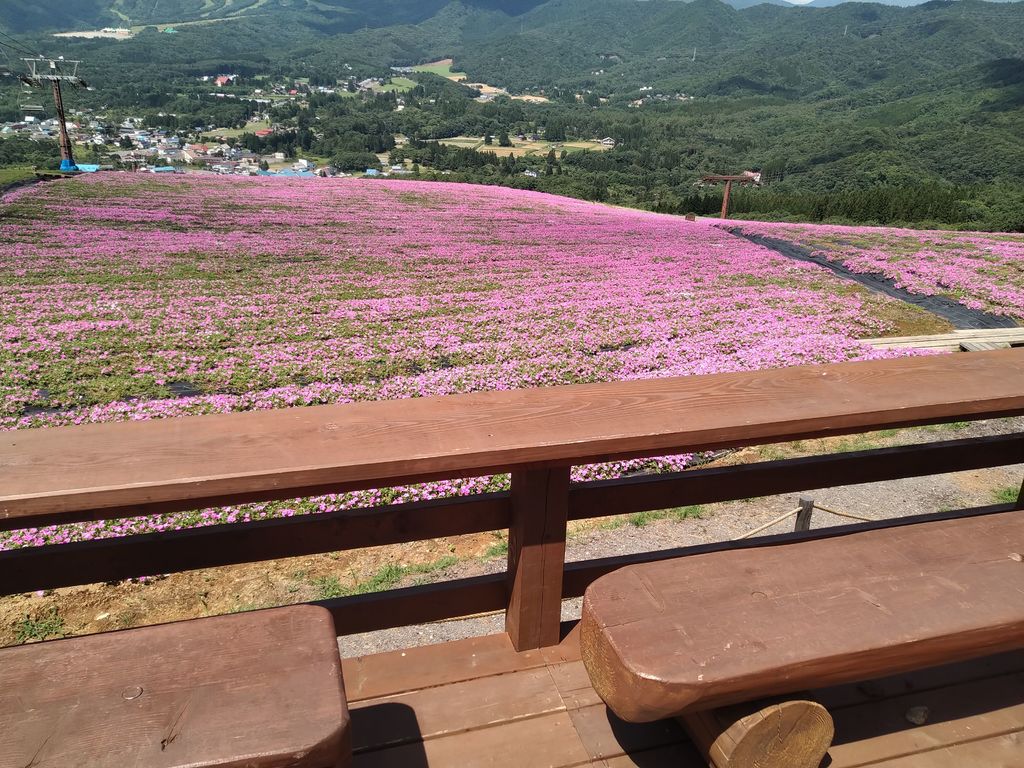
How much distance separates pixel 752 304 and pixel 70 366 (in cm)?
1207

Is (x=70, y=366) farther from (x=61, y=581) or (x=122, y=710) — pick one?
(x=122, y=710)

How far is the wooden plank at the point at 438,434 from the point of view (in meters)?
1.68

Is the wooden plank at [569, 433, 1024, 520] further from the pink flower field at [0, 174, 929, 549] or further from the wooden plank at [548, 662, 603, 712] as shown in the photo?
the pink flower field at [0, 174, 929, 549]

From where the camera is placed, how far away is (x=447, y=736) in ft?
7.18

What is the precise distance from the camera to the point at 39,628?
15.3ft

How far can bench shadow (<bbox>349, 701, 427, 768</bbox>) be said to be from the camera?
83.0 inches

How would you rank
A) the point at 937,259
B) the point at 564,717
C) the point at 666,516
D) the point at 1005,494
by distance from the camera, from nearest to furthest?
the point at 564,717, the point at 666,516, the point at 1005,494, the point at 937,259

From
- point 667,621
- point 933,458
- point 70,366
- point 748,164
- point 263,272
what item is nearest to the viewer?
point 667,621

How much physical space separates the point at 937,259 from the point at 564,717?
20.4m

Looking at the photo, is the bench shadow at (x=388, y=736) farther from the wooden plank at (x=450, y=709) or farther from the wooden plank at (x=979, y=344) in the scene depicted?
the wooden plank at (x=979, y=344)

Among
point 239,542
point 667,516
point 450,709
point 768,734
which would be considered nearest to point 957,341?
point 667,516

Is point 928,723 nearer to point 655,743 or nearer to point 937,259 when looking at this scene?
point 655,743

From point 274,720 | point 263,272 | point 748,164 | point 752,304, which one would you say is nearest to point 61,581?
point 274,720

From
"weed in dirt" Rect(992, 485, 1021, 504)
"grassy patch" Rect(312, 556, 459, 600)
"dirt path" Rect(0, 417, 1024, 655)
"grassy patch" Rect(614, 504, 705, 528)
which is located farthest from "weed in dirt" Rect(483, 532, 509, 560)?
Result: "weed in dirt" Rect(992, 485, 1021, 504)
